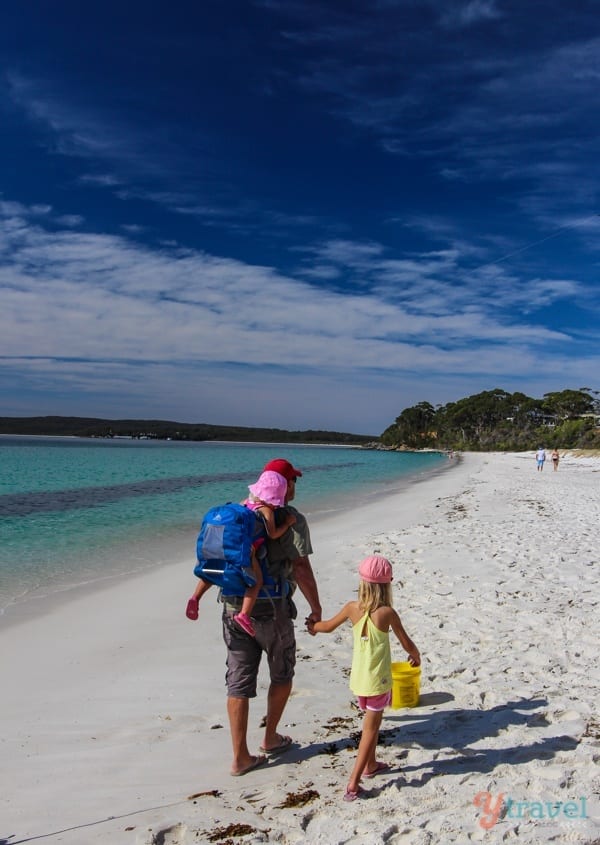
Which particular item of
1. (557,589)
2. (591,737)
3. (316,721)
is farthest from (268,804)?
(557,589)

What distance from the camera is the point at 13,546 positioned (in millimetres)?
13422

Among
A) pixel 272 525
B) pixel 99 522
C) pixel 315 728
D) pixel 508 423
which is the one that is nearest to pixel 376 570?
pixel 272 525

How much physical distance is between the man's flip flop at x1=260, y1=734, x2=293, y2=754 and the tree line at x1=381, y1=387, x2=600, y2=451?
235ft

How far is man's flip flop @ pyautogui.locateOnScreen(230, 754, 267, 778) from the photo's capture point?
12.2 feet

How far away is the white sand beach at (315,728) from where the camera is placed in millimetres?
3158

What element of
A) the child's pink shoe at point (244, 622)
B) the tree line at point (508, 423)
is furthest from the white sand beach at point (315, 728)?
the tree line at point (508, 423)

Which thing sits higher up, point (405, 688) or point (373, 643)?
point (373, 643)

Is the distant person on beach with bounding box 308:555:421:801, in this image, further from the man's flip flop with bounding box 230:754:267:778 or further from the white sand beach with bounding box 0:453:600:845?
the man's flip flop with bounding box 230:754:267:778

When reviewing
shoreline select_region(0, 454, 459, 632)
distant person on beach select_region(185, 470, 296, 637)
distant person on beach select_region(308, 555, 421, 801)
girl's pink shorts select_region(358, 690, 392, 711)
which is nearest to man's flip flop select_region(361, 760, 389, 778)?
distant person on beach select_region(308, 555, 421, 801)

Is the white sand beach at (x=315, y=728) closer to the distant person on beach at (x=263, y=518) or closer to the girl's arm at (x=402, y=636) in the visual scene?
the girl's arm at (x=402, y=636)

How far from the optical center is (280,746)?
13.1 ft

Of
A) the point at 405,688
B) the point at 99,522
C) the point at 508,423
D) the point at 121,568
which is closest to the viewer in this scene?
the point at 405,688
